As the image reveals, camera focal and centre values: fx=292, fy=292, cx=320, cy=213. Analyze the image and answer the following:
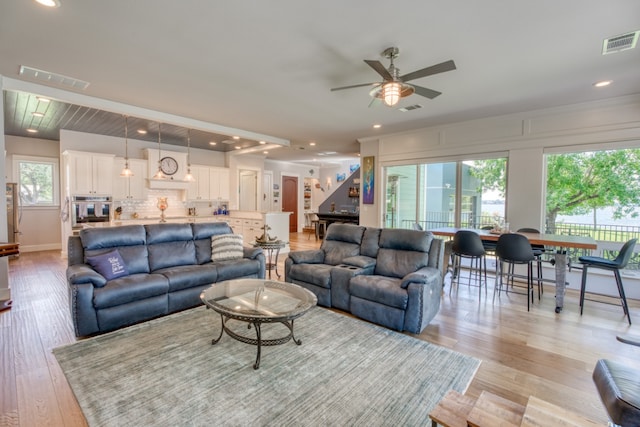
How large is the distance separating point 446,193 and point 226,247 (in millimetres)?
4452

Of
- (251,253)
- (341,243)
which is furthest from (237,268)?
(341,243)

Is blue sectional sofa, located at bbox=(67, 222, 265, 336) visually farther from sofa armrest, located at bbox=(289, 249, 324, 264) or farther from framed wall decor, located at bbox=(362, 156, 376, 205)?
framed wall decor, located at bbox=(362, 156, 376, 205)

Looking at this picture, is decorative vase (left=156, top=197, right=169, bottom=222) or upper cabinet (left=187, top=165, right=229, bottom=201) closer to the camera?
decorative vase (left=156, top=197, right=169, bottom=222)

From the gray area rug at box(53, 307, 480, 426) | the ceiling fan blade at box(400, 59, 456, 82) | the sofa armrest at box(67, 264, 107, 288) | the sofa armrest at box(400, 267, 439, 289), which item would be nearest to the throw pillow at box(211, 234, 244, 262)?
the gray area rug at box(53, 307, 480, 426)

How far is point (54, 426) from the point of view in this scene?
1691mm

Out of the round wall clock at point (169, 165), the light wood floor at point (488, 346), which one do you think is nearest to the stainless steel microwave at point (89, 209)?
the round wall clock at point (169, 165)

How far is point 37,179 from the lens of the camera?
24.0 feet

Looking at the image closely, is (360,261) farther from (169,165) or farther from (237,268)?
(169,165)

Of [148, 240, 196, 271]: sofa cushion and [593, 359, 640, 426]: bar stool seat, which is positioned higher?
[148, 240, 196, 271]: sofa cushion

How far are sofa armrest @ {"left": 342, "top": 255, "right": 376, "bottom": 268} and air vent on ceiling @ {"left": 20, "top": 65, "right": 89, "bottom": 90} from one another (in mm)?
4067

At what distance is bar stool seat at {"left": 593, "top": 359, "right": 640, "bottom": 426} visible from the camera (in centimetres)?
117

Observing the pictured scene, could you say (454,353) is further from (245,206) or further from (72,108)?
(245,206)

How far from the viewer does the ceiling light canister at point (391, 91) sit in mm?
2820

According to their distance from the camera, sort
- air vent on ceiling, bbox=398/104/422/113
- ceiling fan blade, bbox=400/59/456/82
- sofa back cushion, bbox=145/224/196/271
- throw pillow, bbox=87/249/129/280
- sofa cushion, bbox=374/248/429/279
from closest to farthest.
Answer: ceiling fan blade, bbox=400/59/456/82 → throw pillow, bbox=87/249/129/280 → sofa cushion, bbox=374/248/429/279 → sofa back cushion, bbox=145/224/196/271 → air vent on ceiling, bbox=398/104/422/113
